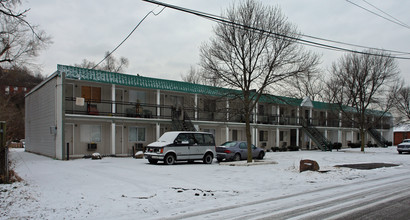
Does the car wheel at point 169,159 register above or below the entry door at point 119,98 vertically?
below

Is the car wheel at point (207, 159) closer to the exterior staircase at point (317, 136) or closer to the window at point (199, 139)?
the window at point (199, 139)

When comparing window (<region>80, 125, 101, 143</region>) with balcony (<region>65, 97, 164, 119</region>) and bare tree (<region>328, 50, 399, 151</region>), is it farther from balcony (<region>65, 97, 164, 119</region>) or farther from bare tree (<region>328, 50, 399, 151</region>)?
bare tree (<region>328, 50, 399, 151</region>)

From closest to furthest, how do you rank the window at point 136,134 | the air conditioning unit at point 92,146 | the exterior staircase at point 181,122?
the air conditioning unit at point 92,146 → the exterior staircase at point 181,122 → the window at point 136,134

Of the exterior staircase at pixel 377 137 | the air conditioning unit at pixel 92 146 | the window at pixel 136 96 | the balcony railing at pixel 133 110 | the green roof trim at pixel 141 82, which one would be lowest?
the exterior staircase at pixel 377 137

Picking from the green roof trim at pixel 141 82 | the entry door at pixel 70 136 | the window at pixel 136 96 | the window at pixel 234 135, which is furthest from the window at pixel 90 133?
the window at pixel 234 135

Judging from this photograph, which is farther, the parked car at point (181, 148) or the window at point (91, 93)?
the window at point (91, 93)

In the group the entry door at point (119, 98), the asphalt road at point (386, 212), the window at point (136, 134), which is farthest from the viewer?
the window at point (136, 134)

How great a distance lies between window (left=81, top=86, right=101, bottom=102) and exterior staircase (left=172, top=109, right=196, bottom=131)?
243 inches

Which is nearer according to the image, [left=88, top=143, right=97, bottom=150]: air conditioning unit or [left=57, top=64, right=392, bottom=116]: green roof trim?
[left=57, top=64, right=392, bottom=116]: green roof trim

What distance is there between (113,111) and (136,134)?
3403 mm

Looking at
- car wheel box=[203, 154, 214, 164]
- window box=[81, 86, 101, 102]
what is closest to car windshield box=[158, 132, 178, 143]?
car wheel box=[203, 154, 214, 164]

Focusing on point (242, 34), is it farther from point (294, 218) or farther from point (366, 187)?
point (294, 218)

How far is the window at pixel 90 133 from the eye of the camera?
24.0 meters

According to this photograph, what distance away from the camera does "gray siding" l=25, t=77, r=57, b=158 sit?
22.8m
